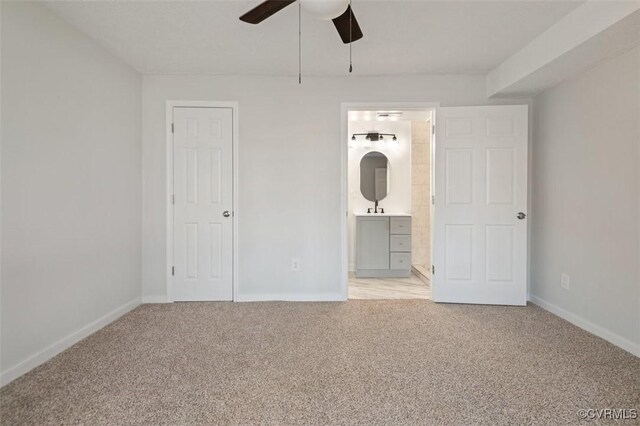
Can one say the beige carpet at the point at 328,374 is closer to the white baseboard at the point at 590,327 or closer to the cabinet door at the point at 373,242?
the white baseboard at the point at 590,327

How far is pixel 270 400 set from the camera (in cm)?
187

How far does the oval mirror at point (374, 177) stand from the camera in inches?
220

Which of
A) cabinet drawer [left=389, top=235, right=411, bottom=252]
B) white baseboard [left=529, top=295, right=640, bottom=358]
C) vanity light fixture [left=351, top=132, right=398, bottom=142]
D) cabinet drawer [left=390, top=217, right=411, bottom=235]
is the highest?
vanity light fixture [left=351, top=132, right=398, bottom=142]

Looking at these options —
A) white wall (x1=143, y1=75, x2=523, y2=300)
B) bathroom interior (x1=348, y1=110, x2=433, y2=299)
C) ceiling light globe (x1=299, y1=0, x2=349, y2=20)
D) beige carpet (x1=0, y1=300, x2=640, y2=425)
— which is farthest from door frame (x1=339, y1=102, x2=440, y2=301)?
ceiling light globe (x1=299, y1=0, x2=349, y2=20)

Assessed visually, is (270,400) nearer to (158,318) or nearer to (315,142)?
(158,318)

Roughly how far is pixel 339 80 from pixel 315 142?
70 cm

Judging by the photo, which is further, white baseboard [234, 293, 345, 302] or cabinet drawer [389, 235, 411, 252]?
cabinet drawer [389, 235, 411, 252]

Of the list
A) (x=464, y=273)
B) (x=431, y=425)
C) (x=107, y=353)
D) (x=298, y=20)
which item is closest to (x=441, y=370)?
(x=431, y=425)

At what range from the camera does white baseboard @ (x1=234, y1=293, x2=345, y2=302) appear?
3.75 meters

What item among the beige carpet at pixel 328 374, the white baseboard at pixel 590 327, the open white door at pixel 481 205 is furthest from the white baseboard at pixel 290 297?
the white baseboard at pixel 590 327

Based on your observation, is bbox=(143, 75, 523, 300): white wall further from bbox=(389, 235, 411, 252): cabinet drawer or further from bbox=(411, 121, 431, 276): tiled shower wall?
bbox=(411, 121, 431, 276): tiled shower wall

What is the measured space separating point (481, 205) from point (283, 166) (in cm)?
210

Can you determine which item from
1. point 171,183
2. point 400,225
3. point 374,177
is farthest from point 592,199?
point 171,183

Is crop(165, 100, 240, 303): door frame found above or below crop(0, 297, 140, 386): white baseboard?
above
